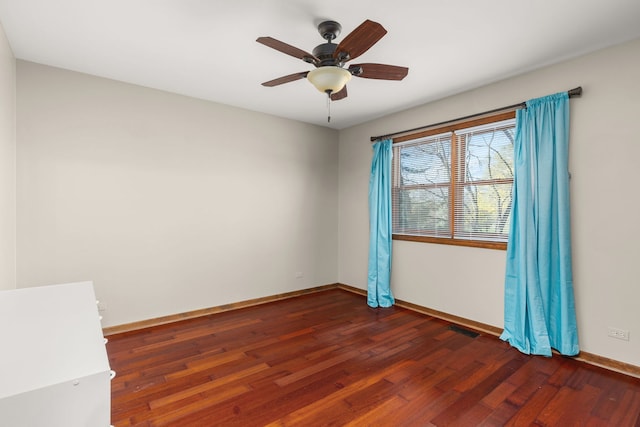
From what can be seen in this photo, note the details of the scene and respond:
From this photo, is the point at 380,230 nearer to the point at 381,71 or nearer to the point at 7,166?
the point at 381,71

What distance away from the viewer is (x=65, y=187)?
10.0ft

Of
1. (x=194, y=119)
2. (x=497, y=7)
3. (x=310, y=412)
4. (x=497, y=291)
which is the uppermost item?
(x=497, y=7)

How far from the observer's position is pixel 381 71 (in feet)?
7.61

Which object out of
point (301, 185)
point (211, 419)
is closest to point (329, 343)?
point (211, 419)

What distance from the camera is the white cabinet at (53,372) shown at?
86 cm

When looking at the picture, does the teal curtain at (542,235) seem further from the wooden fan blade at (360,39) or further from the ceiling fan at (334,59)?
the wooden fan blade at (360,39)

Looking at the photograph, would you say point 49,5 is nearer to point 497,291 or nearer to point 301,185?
point 301,185

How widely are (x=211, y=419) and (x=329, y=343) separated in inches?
54.3

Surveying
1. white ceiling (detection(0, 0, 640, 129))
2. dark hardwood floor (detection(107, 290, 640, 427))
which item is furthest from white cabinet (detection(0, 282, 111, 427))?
white ceiling (detection(0, 0, 640, 129))

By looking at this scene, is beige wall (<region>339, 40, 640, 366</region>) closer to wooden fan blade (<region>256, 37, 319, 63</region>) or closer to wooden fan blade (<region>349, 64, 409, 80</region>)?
wooden fan blade (<region>349, 64, 409, 80</region>)

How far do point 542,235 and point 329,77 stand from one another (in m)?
2.39

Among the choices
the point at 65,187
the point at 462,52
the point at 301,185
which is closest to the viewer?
the point at 462,52

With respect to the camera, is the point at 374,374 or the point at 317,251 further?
the point at 317,251

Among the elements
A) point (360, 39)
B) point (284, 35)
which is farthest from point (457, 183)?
point (284, 35)
